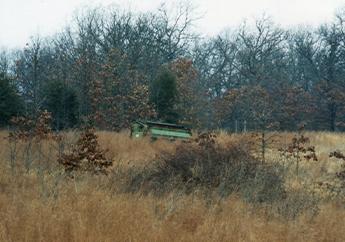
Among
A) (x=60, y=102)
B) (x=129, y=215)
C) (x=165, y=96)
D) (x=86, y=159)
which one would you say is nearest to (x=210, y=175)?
(x=86, y=159)

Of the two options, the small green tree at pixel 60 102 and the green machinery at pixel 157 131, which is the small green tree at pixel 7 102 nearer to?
the small green tree at pixel 60 102

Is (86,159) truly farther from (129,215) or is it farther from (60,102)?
(60,102)

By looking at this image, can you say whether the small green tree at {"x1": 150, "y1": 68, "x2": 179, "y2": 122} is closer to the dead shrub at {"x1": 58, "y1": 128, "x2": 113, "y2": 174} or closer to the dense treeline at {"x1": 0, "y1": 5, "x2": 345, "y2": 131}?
the dense treeline at {"x1": 0, "y1": 5, "x2": 345, "y2": 131}

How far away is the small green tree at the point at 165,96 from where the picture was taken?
3044cm

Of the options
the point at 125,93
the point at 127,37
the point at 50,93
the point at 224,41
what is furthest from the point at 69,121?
the point at 224,41

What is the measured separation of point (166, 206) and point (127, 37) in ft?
125

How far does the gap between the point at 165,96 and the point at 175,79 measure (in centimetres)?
128

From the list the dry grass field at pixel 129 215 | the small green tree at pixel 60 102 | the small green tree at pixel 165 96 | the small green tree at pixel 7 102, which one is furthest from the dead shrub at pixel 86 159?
the small green tree at pixel 165 96

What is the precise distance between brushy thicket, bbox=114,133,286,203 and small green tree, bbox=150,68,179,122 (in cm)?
1897

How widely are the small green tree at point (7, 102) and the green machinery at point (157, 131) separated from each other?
10538 mm

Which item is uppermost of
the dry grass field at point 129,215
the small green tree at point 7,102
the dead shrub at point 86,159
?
the small green tree at point 7,102

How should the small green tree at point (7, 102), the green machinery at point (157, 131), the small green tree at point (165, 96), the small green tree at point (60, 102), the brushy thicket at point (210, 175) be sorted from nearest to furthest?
the brushy thicket at point (210, 175) → the green machinery at point (157, 131) → the small green tree at point (7, 102) → the small green tree at point (60, 102) → the small green tree at point (165, 96)

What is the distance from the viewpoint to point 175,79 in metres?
30.7

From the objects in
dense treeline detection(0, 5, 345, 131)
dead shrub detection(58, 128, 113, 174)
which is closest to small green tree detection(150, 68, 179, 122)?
dense treeline detection(0, 5, 345, 131)
